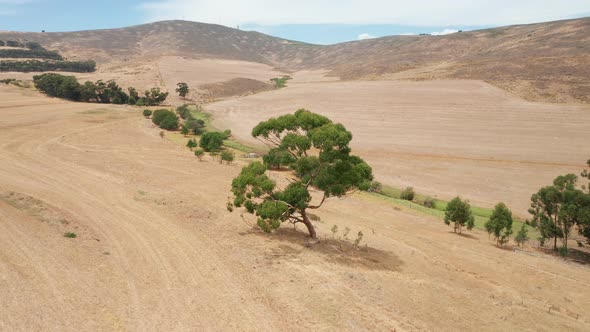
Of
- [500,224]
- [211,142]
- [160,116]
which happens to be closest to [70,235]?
[500,224]

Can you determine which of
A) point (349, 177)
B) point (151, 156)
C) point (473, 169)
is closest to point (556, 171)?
point (473, 169)

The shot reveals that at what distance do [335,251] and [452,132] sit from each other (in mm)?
53848

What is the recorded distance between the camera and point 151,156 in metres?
49.6

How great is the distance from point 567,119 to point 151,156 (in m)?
68.1

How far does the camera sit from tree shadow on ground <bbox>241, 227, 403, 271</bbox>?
2198 centimetres

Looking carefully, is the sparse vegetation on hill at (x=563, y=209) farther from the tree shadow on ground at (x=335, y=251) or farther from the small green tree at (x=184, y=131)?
the small green tree at (x=184, y=131)

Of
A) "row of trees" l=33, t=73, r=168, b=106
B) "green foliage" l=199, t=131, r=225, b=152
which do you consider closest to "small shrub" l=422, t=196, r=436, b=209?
"green foliage" l=199, t=131, r=225, b=152

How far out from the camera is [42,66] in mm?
142750

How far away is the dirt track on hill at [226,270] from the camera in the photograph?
15.4 meters

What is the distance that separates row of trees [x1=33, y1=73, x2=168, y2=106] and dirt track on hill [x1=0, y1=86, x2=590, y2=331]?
6769cm

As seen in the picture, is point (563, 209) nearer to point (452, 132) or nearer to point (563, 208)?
point (563, 208)

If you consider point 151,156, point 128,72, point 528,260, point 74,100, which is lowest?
point 528,260

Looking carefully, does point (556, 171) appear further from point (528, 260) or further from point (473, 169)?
point (528, 260)

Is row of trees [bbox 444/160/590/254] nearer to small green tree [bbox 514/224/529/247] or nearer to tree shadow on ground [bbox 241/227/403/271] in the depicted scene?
small green tree [bbox 514/224/529/247]
